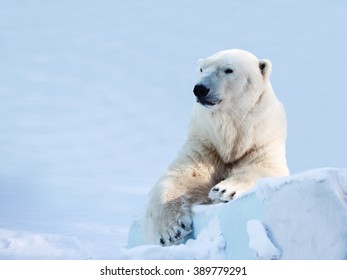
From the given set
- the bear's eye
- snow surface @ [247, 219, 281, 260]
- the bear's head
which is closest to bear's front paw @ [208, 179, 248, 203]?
snow surface @ [247, 219, 281, 260]

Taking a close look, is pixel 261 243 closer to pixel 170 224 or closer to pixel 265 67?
pixel 170 224

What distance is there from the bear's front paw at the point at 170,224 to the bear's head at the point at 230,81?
36.0 inches

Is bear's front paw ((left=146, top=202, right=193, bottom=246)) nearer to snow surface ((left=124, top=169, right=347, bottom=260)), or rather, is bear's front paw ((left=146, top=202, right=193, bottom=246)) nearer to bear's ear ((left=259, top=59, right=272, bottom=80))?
snow surface ((left=124, top=169, right=347, bottom=260))

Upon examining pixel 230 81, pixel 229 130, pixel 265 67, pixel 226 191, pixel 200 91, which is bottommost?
pixel 226 191

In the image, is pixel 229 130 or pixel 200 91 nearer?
pixel 200 91

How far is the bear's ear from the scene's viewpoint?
5.54m

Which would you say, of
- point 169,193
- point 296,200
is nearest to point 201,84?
point 169,193

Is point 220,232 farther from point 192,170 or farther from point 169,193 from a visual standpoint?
point 192,170

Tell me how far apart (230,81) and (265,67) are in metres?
0.47

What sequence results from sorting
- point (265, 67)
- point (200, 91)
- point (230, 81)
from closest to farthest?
point (200, 91) → point (230, 81) → point (265, 67)

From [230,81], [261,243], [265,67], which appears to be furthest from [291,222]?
[265,67]

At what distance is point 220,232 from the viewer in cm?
439

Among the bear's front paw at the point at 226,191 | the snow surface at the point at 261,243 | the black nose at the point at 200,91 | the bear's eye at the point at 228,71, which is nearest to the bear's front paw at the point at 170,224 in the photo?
the bear's front paw at the point at 226,191

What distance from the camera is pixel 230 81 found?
5.24m
